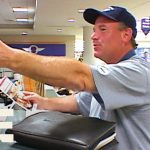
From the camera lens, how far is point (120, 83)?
98 centimetres

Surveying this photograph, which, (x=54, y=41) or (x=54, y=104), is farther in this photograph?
(x=54, y=41)

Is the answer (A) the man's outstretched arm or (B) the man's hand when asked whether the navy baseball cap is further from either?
(B) the man's hand

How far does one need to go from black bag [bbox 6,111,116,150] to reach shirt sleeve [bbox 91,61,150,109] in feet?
0.27

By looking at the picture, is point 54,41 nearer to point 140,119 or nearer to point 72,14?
point 72,14

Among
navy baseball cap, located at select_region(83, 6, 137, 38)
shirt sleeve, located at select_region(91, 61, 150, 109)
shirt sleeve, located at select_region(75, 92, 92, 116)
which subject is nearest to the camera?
shirt sleeve, located at select_region(91, 61, 150, 109)

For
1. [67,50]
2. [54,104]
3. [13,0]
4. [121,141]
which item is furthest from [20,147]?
[67,50]

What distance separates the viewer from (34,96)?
1512 mm

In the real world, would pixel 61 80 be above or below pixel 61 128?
above

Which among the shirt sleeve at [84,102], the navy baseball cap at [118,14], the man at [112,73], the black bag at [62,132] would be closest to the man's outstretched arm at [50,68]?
the man at [112,73]

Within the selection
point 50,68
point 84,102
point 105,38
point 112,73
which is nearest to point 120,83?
point 112,73

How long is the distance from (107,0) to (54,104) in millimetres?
5898

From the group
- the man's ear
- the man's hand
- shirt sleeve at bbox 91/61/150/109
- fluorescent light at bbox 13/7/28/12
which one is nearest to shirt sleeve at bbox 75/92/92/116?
the man's hand

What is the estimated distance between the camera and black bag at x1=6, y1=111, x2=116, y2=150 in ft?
2.71

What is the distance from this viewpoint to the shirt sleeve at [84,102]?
4.78ft
